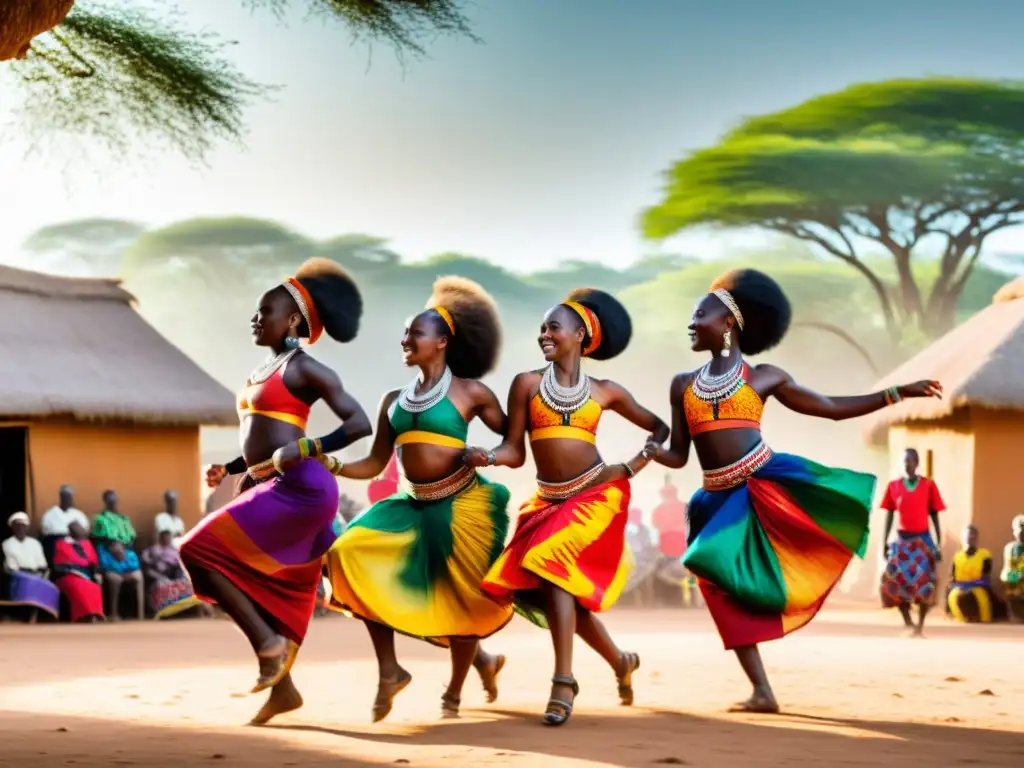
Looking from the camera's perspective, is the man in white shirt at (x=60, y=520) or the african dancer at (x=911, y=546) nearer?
the african dancer at (x=911, y=546)

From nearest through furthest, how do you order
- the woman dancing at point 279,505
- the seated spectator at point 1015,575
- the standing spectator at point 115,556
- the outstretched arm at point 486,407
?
the woman dancing at point 279,505
the outstretched arm at point 486,407
the seated spectator at point 1015,575
the standing spectator at point 115,556

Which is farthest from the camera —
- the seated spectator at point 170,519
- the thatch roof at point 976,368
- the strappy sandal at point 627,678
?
the seated spectator at point 170,519

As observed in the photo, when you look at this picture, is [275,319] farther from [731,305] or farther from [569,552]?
[731,305]

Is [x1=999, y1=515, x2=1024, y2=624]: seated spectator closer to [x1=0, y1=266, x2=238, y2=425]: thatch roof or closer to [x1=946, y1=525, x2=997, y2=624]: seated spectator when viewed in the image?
[x1=946, y1=525, x2=997, y2=624]: seated spectator

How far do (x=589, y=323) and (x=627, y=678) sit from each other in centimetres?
172

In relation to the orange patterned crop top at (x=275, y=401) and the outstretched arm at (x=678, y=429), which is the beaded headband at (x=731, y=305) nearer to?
the outstretched arm at (x=678, y=429)

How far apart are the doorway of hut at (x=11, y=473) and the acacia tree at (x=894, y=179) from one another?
58.9 feet

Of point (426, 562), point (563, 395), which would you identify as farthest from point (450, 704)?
point (563, 395)

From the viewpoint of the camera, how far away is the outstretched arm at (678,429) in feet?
26.2

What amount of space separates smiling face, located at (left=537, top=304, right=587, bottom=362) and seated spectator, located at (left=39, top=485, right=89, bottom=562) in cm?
1038

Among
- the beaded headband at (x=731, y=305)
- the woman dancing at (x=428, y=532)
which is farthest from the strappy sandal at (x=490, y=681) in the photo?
the beaded headband at (x=731, y=305)

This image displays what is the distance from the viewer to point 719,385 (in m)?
8.00

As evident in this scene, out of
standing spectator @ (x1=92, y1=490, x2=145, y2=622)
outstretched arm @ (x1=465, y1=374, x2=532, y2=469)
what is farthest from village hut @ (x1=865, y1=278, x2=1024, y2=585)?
outstretched arm @ (x1=465, y1=374, x2=532, y2=469)

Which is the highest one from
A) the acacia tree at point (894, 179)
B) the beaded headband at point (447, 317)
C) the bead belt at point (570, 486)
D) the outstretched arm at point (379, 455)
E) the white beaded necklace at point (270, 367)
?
the acacia tree at point (894, 179)
